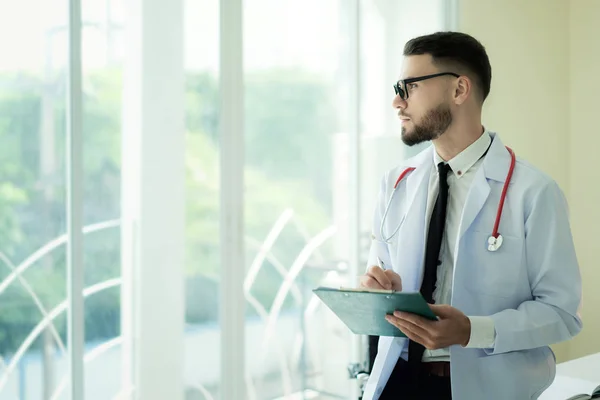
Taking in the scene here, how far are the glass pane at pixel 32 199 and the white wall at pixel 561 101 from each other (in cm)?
249

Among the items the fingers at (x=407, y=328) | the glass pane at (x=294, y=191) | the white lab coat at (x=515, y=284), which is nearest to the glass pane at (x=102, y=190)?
the glass pane at (x=294, y=191)

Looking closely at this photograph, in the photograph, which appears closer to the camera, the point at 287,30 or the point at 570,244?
the point at 570,244

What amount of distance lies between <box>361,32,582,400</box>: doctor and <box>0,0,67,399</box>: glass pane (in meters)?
1.07

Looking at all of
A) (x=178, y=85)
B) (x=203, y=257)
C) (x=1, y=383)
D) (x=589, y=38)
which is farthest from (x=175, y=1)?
(x=589, y=38)

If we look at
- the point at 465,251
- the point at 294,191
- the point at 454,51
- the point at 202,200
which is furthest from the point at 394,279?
the point at 294,191

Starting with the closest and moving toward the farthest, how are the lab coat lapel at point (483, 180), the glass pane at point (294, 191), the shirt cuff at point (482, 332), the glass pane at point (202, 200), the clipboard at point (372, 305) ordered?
the clipboard at point (372, 305) → the shirt cuff at point (482, 332) → the lab coat lapel at point (483, 180) → the glass pane at point (202, 200) → the glass pane at point (294, 191)

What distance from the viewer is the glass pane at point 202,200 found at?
2488 millimetres

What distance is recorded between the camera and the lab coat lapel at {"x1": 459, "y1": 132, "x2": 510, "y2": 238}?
63.9 inches

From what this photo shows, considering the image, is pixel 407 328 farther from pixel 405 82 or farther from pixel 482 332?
pixel 405 82

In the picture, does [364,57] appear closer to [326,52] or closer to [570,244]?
[326,52]

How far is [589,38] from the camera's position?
4.02 m

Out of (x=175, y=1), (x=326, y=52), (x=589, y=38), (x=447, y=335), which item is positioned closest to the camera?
(x=447, y=335)

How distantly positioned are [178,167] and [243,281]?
1.71ft

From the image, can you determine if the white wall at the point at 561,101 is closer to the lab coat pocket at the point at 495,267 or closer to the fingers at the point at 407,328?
the lab coat pocket at the point at 495,267
